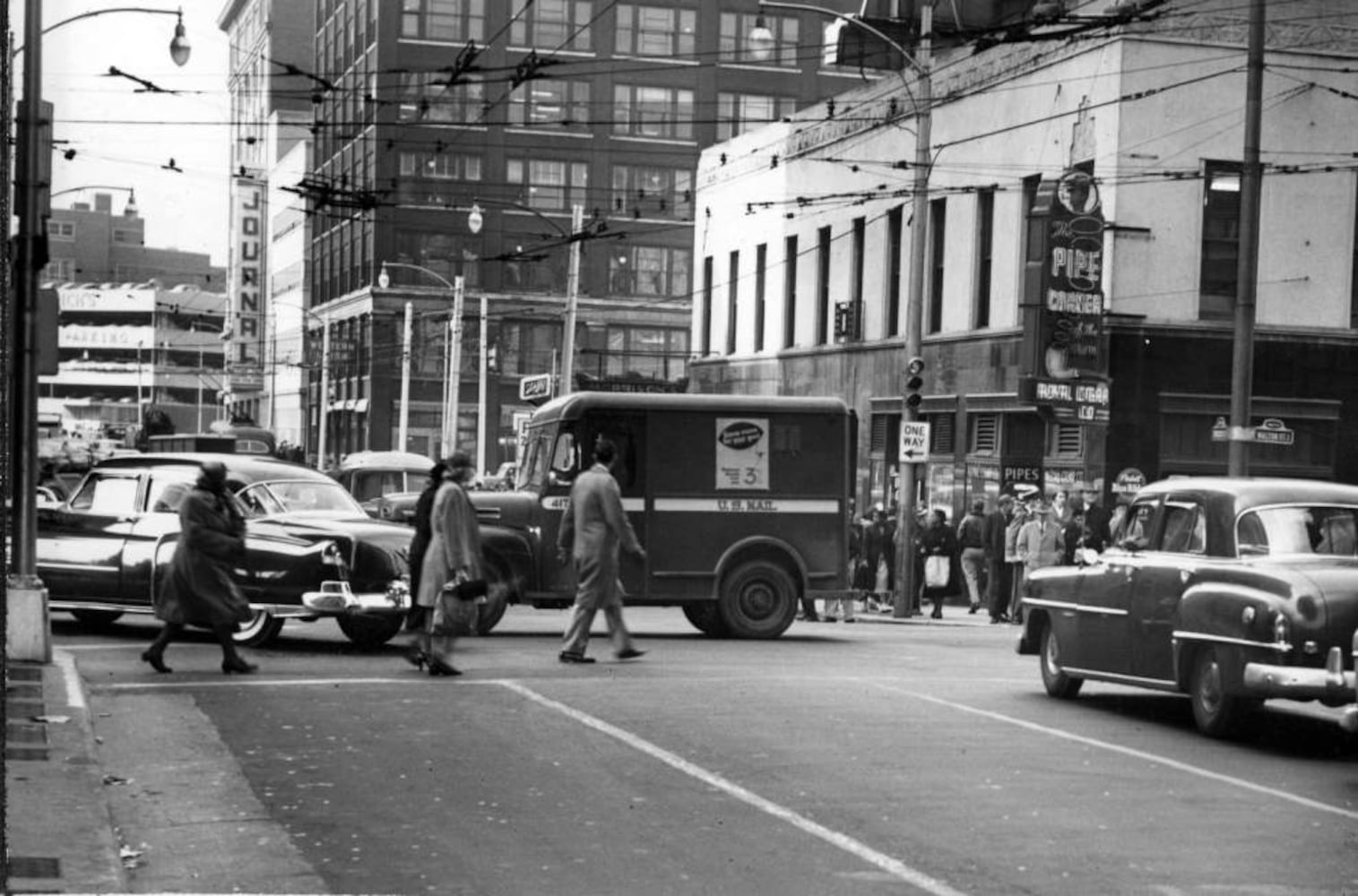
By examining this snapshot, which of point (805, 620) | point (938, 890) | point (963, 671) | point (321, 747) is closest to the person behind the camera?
point (938, 890)

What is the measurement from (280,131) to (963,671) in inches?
4146

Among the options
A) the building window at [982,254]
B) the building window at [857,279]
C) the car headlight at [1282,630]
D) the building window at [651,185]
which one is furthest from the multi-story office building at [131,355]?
the car headlight at [1282,630]

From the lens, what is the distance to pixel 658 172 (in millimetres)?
91375

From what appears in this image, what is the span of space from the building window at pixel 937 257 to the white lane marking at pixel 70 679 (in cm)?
2496

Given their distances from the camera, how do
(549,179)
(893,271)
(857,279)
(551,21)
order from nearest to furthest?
1. (893,271)
2. (857,279)
3. (551,21)
4. (549,179)

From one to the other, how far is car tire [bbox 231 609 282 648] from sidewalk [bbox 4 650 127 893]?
4853 mm

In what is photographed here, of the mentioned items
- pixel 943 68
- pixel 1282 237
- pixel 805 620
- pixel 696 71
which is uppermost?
pixel 696 71

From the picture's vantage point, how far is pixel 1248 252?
82.1 feet

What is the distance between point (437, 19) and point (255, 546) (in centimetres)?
6987

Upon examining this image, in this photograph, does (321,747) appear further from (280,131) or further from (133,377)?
(133,377)

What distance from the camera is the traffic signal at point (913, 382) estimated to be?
103 ft

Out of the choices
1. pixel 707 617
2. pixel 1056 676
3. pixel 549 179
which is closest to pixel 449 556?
pixel 1056 676

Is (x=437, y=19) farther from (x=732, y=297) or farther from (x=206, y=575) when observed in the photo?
(x=206, y=575)

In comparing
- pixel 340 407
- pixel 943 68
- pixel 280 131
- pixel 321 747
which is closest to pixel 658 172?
pixel 340 407
